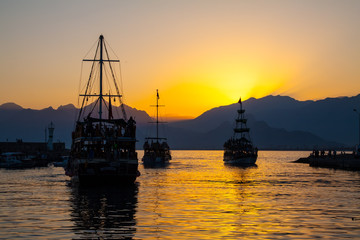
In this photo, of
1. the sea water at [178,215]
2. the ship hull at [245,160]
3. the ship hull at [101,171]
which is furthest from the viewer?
the ship hull at [245,160]

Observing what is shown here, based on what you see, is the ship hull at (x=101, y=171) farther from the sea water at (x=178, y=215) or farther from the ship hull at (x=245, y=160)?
the ship hull at (x=245, y=160)

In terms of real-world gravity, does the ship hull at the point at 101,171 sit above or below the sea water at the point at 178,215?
above

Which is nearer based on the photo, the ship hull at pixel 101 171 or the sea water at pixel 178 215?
the sea water at pixel 178 215

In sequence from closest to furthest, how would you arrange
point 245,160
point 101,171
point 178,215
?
point 178,215
point 101,171
point 245,160

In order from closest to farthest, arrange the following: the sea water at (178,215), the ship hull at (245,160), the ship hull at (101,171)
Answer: the sea water at (178,215), the ship hull at (101,171), the ship hull at (245,160)

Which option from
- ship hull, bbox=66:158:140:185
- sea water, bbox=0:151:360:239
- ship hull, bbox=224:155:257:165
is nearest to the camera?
sea water, bbox=0:151:360:239

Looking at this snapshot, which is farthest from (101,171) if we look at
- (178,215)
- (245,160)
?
(245,160)

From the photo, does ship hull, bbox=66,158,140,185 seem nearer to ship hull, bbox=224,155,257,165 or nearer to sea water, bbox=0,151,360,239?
sea water, bbox=0,151,360,239

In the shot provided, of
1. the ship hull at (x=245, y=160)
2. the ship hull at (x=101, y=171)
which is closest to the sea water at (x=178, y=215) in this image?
the ship hull at (x=101, y=171)

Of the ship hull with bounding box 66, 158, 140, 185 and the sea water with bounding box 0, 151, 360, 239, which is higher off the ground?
the ship hull with bounding box 66, 158, 140, 185

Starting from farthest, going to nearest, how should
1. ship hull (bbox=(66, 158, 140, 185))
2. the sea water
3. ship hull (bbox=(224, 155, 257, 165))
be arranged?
ship hull (bbox=(224, 155, 257, 165))
ship hull (bbox=(66, 158, 140, 185))
the sea water

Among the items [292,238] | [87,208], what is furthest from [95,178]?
[292,238]

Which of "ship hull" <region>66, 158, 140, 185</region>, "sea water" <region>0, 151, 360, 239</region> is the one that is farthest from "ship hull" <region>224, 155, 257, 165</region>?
"sea water" <region>0, 151, 360, 239</region>

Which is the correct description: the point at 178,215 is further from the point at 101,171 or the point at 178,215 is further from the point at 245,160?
the point at 245,160
